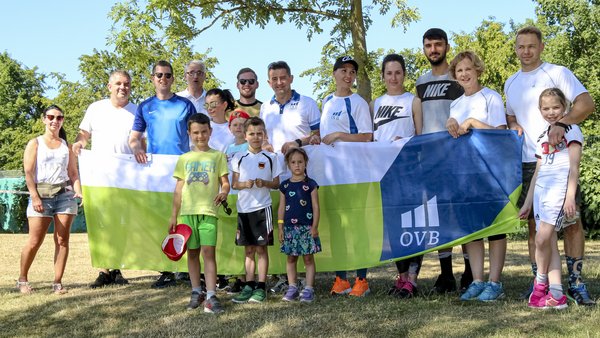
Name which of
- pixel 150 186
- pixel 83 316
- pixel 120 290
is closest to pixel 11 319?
pixel 83 316

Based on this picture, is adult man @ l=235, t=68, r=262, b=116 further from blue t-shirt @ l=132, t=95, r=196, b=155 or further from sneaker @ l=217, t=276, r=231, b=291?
sneaker @ l=217, t=276, r=231, b=291

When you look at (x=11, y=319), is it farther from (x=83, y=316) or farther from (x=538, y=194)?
(x=538, y=194)

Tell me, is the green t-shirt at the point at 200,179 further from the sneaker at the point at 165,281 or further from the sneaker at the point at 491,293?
the sneaker at the point at 491,293

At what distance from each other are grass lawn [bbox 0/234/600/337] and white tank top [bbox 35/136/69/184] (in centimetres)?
120

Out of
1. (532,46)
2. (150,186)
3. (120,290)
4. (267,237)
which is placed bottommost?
(120,290)

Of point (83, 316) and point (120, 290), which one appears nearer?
point (83, 316)

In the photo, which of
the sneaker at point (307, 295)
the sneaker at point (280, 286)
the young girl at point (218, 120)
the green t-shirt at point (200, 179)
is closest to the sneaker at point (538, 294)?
the sneaker at point (307, 295)

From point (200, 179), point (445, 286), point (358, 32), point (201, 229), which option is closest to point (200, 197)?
point (200, 179)

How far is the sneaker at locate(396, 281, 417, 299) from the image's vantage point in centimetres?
640

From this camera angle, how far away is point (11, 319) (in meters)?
6.03

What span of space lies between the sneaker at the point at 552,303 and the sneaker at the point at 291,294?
214 cm

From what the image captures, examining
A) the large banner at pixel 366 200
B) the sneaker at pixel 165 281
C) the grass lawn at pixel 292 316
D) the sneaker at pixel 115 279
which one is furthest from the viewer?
the sneaker at pixel 115 279

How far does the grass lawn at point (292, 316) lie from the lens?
5.01 meters

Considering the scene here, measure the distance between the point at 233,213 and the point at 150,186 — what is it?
37.9 inches
